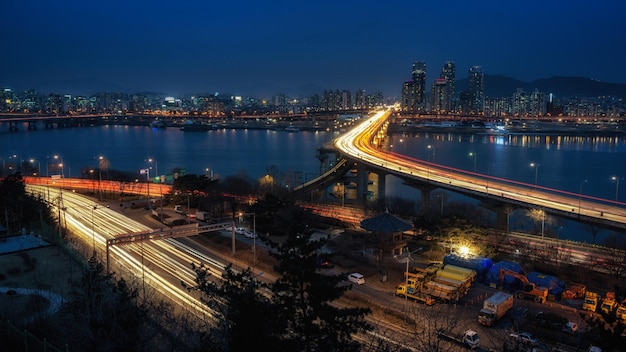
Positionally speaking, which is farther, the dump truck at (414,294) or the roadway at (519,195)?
the roadway at (519,195)

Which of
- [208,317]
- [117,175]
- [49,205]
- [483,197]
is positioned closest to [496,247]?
[483,197]

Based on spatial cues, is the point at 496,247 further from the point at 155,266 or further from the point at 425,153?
the point at 425,153

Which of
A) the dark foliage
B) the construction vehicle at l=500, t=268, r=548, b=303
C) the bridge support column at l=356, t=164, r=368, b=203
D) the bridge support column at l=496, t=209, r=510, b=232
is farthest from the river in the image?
the dark foliage

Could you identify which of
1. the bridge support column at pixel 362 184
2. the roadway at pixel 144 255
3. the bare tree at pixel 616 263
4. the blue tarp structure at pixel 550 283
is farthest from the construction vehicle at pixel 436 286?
the bridge support column at pixel 362 184

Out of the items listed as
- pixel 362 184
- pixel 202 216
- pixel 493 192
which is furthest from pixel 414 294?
pixel 362 184

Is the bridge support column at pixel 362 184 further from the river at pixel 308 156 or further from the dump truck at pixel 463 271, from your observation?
the dump truck at pixel 463 271

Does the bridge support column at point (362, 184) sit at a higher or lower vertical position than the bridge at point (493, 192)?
lower
